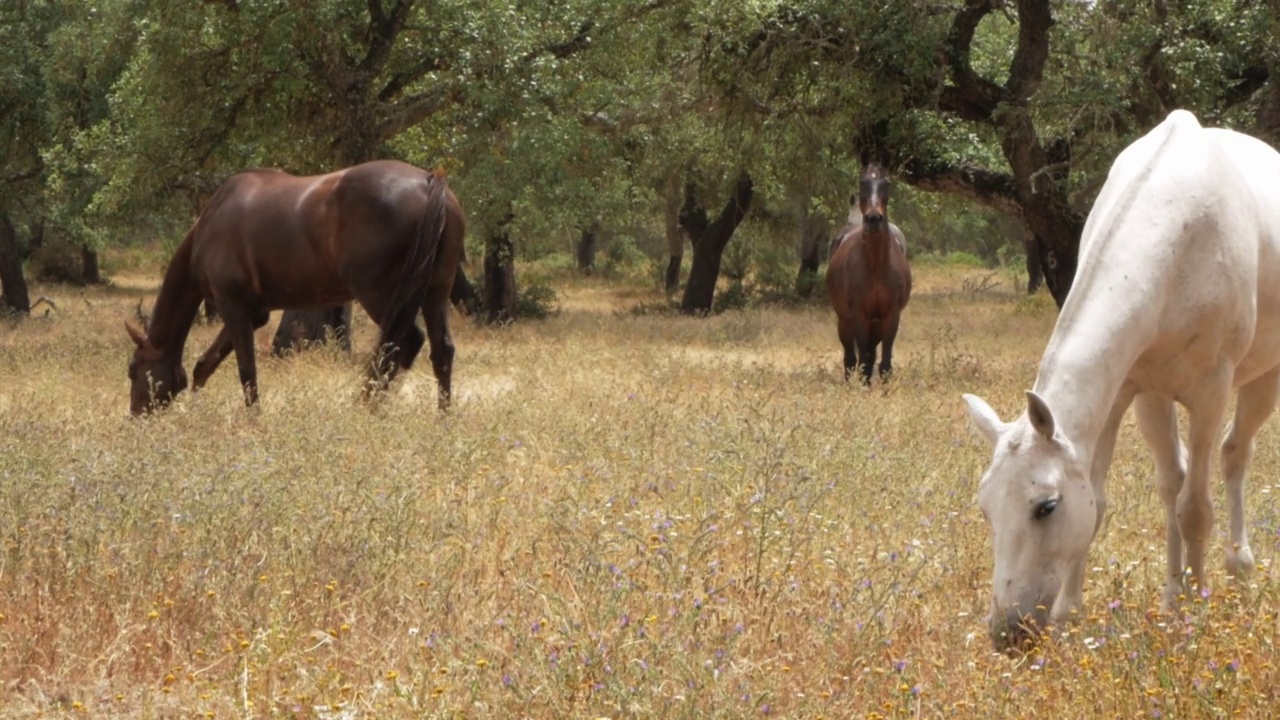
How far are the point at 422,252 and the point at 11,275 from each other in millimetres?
18929

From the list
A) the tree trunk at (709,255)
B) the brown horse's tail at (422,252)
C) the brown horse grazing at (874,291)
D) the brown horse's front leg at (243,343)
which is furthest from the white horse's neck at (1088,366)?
the tree trunk at (709,255)

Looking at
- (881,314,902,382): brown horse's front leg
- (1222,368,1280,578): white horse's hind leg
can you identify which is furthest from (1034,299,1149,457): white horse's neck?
(881,314,902,382): brown horse's front leg

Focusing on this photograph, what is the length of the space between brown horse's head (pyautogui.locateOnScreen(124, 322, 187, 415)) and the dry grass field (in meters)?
1.17

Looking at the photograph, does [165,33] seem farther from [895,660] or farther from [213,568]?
[895,660]

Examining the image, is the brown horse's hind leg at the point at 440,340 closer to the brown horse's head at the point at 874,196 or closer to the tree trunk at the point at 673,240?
the brown horse's head at the point at 874,196

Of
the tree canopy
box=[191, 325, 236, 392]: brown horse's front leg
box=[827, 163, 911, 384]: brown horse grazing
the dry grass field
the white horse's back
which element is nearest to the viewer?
the dry grass field

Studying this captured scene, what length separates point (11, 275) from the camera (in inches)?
1021

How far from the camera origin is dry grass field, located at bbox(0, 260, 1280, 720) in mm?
3930

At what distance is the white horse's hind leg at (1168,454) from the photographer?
5.53m

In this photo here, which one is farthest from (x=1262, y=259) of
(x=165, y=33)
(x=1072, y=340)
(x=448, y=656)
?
(x=165, y=33)

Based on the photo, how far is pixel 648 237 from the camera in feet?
169

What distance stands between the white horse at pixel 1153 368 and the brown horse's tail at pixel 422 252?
5.04 meters

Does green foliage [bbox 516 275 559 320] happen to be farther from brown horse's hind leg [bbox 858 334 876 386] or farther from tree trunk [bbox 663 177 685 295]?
brown horse's hind leg [bbox 858 334 876 386]

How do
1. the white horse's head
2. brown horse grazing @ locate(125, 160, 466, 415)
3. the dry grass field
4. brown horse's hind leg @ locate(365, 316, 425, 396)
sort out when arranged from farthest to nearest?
1. brown horse grazing @ locate(125, 160, 466, 415)
2. brown horse's hind leg @ locate(365, 316, 425, 396)
3. the white horse's head
4. the dry grass field
